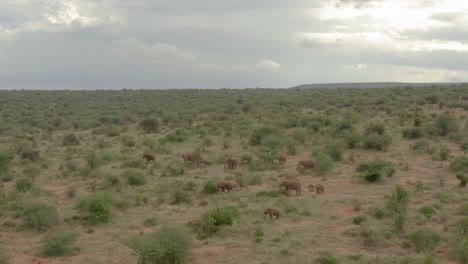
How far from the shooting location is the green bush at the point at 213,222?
44.7ft

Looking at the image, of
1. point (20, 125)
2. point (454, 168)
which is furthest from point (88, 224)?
point (20, 125)

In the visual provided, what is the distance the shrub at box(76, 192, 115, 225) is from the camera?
14.9 m

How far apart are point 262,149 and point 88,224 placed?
1231 cm

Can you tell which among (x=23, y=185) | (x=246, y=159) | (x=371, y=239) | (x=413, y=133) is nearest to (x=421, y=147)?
(x=413, y=133)

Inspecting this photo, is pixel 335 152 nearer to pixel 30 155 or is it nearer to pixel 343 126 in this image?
pixel 343 126

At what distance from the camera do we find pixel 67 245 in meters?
12.7

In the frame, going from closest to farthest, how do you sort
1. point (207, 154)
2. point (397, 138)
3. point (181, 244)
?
point (181, 244), point (207, 154), point (397, 138)

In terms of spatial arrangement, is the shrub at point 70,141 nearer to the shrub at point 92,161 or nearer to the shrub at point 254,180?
the shrub at point 92,161

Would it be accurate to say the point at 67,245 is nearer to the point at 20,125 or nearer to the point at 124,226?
the point at 124,226

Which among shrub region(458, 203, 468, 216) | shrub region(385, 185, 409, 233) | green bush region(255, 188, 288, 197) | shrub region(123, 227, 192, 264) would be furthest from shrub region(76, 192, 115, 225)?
shrub region(458, 203, 468, 216)

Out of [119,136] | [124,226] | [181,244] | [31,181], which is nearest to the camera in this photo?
[181,244]

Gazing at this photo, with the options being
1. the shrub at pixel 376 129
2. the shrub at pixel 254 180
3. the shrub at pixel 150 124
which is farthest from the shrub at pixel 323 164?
the shrub at pixel 150 124

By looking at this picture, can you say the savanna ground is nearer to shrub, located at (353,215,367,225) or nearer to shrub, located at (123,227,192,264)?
shrub, located at (353,215,367,225)

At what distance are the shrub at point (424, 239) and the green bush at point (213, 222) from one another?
5.15m
